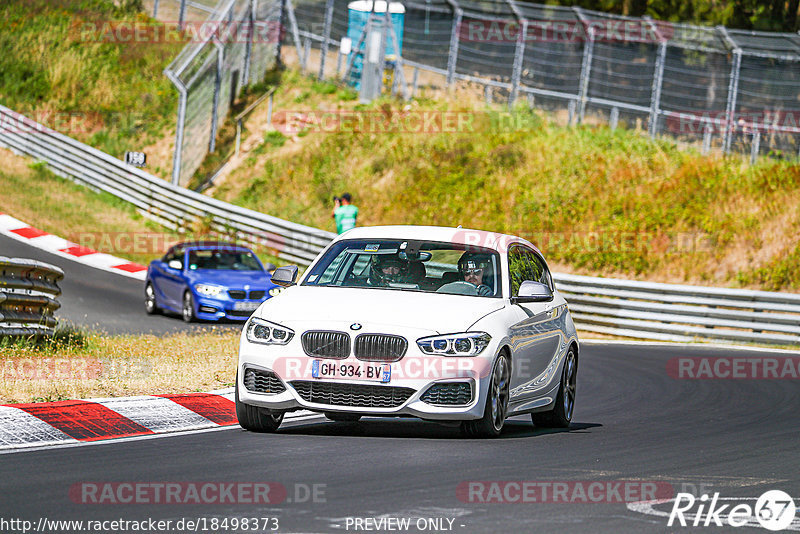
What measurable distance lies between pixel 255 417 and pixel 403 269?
168 cm

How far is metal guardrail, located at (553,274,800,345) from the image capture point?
907 inches

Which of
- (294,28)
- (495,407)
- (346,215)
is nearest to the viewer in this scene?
(495,407)

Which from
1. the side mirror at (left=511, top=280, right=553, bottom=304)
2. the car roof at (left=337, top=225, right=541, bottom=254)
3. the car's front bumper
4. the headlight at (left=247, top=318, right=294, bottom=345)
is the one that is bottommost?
the car's front bumper

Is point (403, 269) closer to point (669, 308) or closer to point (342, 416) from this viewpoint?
point (342, 416)

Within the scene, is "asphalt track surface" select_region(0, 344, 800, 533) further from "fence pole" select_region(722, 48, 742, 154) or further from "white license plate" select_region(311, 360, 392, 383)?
"fence pole" select_region(722, 48, 742, 154)

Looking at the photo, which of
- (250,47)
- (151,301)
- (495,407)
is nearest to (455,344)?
(495,407)

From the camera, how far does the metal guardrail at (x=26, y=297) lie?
43.2ft

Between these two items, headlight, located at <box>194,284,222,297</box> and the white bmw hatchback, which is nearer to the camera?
the white bmw hatchback

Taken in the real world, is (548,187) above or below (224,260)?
above

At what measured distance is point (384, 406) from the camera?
9039 millimetres

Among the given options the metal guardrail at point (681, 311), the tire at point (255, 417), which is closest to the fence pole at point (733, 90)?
the metal guardrail at point (681, 311)

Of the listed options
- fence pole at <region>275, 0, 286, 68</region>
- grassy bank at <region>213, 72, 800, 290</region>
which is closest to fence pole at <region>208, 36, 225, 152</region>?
grassy bank at <region>213, 72, 800, 290</region>

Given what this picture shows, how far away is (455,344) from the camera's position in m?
9.12

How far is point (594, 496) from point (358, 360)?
2.40 meters
